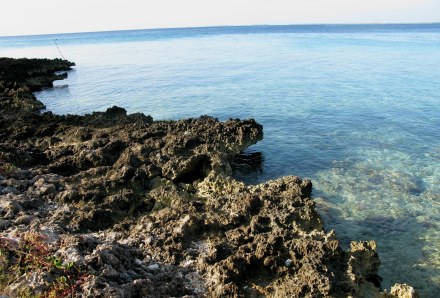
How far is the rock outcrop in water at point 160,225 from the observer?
26.0ft

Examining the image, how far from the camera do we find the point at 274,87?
126 feet

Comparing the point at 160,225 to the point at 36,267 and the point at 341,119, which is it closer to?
the point at 36,267

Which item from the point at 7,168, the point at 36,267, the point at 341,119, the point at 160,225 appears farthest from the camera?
the point at 341,119

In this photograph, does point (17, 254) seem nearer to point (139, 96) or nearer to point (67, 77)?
point (139, 96)

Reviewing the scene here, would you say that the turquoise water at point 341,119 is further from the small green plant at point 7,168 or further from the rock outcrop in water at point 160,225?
the small green plant at point 7,168

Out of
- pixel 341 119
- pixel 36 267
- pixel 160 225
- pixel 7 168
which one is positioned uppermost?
pixel 36 267

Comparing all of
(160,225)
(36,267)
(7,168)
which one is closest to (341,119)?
(160,225)

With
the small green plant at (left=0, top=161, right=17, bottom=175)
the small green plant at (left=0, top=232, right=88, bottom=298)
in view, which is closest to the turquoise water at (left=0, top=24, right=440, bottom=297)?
the small green plant at (left=0, top=232, right=88, bottom=298)

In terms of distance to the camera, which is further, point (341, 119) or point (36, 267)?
point (341, 119)

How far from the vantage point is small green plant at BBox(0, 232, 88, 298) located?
22.9 feet

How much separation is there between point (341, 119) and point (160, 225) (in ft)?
65.0

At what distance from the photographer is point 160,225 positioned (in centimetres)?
1062

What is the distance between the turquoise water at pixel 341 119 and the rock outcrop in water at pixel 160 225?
2622mm

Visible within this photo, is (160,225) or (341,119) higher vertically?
(160,225)
